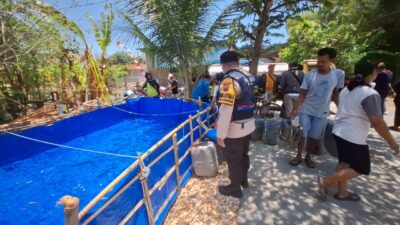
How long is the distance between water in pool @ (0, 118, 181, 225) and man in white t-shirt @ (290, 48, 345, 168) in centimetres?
388

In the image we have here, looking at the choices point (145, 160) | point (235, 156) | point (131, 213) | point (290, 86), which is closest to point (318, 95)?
point (235, 156)

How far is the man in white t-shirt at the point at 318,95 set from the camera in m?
3.96

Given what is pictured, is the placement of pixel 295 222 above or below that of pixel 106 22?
below

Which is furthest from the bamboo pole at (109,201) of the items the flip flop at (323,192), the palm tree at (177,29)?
the palm tree at (177,29)

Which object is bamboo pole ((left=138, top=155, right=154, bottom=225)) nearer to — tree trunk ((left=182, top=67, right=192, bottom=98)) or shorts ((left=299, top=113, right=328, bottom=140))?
shorts ((left=299, top=113, right=328, bottom=140))

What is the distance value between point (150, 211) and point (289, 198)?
197 cm

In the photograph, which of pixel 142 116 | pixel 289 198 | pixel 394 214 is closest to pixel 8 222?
pixel 289 198

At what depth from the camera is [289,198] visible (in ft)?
11.6

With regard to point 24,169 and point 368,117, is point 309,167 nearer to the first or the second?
point 368,117

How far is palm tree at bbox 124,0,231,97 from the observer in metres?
6.31

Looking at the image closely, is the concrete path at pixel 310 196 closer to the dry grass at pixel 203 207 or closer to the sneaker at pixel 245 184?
the sneaker at pixel 245 184

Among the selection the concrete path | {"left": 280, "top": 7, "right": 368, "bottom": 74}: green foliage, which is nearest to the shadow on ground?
the concrete path

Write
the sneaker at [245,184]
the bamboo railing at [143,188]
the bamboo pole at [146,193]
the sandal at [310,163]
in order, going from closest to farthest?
the bamboo railing at [143,188], the bamboo pole at [146,193], the sneaker at [245,184], the sandal at [310,163]

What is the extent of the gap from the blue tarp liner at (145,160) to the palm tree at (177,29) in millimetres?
1483
